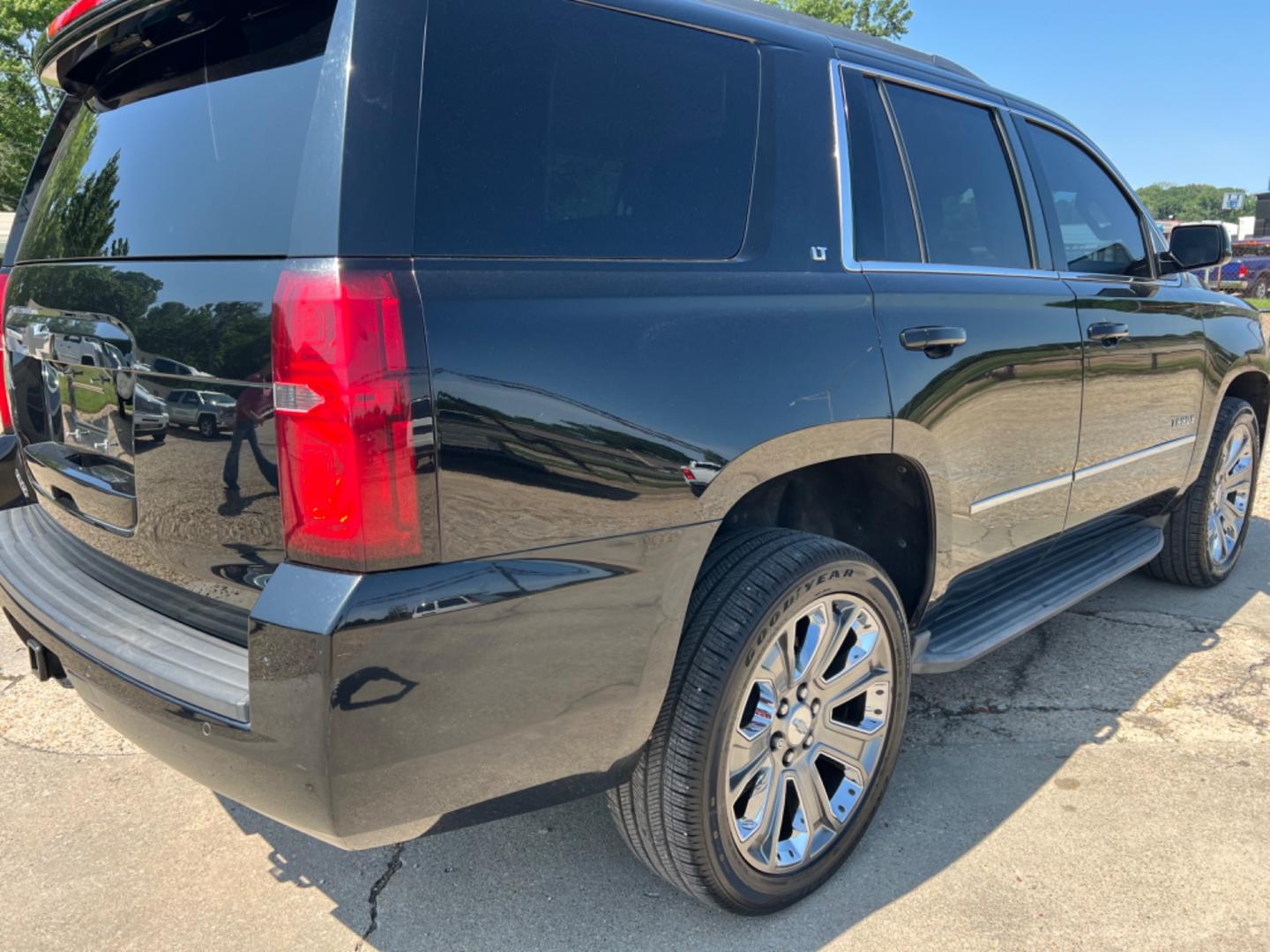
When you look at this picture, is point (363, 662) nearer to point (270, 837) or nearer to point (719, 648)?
point (719, 648)

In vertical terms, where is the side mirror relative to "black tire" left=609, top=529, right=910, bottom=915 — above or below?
above

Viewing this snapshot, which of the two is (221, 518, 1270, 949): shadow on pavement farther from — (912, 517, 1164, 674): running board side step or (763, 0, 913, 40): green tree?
(763, 0, 913, 40): green tree

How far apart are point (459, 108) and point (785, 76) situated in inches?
38.8

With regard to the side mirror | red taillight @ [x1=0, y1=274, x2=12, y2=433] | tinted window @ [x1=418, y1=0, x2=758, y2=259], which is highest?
tinted window @ [x1=418, y1=0, x2=758, y2=259]

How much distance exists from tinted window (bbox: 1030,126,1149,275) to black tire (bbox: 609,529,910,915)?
1810 millimetres

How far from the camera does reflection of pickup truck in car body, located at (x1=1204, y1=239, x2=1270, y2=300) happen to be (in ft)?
80.2

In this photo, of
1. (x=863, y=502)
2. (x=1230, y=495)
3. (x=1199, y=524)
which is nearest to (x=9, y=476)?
(x=863, y=502)

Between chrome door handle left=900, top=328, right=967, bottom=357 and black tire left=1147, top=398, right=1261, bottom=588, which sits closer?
chrome door handle left=900, top=328, right=967, bottom=357

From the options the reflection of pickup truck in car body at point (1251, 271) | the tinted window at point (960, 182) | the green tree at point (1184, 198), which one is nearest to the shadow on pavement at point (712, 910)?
the tinted window at point (960, 182)

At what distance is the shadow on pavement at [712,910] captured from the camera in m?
2.28

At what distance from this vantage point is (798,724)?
2330 mm

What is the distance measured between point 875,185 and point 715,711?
1406 millimetres

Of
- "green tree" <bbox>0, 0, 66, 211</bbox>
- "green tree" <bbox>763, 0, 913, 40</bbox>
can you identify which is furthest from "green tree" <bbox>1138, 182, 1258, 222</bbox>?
"green tree" <bbox>0, 0, 66, 211</bbox>

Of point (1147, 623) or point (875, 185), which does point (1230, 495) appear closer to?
point (1147, 623)
